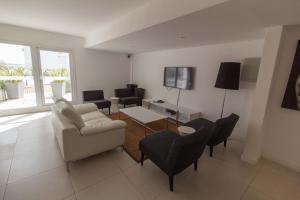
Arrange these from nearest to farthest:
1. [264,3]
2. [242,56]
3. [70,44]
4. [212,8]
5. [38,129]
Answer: [264,3], [212,8], [242,56], [38,129], [70,44]

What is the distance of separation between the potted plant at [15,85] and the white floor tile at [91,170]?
380 cm

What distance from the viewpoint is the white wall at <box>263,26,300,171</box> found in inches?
85.5

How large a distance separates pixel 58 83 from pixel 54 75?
Result: 29cm

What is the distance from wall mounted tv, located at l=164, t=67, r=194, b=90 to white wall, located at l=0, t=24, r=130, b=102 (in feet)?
7.81

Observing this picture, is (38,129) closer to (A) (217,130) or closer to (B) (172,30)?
(B) (172,30)

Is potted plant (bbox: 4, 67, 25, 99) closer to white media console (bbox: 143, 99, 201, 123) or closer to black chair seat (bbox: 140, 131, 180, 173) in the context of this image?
white media console (bbox: 143, 99, 201, 123)

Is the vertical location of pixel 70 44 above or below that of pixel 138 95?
above

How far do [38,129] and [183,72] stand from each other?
12.8 ft

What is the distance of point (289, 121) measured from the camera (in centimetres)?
225

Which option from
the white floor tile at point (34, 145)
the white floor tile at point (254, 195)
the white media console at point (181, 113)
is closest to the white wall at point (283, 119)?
the white floor tile at point (254, 195)

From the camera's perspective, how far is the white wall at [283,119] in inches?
85.5

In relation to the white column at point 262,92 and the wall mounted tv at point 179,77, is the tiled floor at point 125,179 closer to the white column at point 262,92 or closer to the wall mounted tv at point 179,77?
the white column at point 262,92

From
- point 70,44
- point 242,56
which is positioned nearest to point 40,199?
point 242,56

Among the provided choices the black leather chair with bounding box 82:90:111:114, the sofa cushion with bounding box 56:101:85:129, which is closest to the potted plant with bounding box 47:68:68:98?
the black leather chair with bounding box 82:90:111:114
